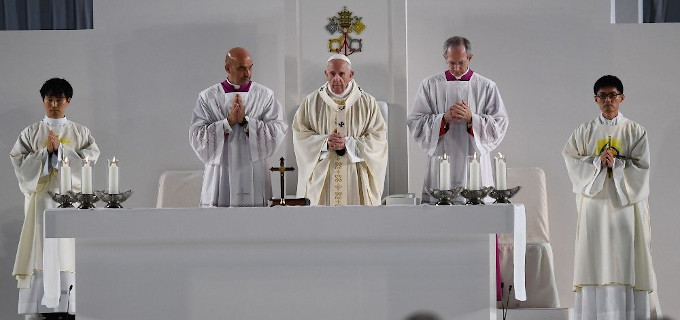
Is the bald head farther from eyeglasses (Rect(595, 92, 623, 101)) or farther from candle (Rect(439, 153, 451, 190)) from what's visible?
eyeglasses (Rect(595, 92, 623, 101))

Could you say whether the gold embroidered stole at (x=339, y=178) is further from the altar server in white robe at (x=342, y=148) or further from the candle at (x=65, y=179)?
the candle at (x=65, y=179)

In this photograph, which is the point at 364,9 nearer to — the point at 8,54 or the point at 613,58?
the point at 613,58

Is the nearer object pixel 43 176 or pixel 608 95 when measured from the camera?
pixel 608 95

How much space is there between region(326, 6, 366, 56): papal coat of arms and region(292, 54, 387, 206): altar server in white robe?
1.33m

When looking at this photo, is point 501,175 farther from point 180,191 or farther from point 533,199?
point 180,191

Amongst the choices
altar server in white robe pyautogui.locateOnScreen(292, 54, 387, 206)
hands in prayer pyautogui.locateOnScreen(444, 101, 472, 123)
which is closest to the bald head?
altar server in white robe pyautogui.locateOnScreen(292, 54, 387, 206)

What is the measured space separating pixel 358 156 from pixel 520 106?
8.37ft

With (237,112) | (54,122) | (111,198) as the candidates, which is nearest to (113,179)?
(111,198)

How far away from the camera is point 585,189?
8617 millimetres

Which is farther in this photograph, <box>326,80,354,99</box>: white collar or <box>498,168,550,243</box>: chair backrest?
<box>498,168,550,243</box>: chair backrest

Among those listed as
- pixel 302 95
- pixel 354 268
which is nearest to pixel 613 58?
pixel 302 95

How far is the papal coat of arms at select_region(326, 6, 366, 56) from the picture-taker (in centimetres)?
947

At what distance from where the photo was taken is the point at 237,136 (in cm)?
792

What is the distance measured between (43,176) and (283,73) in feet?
7.51
